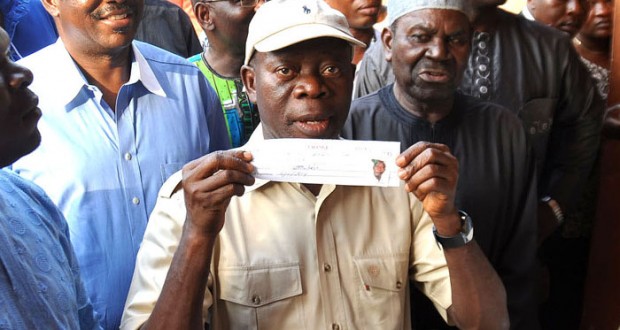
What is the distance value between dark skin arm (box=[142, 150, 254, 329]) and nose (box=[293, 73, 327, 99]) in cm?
38

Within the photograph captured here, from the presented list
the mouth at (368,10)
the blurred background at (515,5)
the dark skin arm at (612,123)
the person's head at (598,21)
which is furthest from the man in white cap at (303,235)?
the blurred background at (515,5)

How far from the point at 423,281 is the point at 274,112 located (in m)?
0.68

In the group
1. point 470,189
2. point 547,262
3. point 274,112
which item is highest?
point 274,112

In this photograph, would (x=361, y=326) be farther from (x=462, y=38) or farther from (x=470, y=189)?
(x=462, y=38)

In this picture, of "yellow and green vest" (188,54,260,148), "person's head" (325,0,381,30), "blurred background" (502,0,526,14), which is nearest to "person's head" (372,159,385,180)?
"yellow and green vest" (188,54,260,148)

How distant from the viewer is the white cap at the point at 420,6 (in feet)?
9.39

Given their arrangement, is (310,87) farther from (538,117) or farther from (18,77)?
(538,117)

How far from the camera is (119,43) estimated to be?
255 cm

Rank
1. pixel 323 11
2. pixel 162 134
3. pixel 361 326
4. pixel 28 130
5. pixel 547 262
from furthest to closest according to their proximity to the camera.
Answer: pixel 547 262, pixel 162 134, pixel 323 11, pixel 361 326, pixel 28 130

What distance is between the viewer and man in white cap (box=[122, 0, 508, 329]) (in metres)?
1.92

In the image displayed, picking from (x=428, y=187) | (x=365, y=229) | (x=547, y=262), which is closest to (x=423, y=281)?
(x=365, y=229)

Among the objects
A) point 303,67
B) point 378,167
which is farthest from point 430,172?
point 303,67

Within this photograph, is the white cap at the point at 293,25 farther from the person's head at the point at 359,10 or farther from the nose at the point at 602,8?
the nose at the point at 602,8

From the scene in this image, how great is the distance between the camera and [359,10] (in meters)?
4.38
